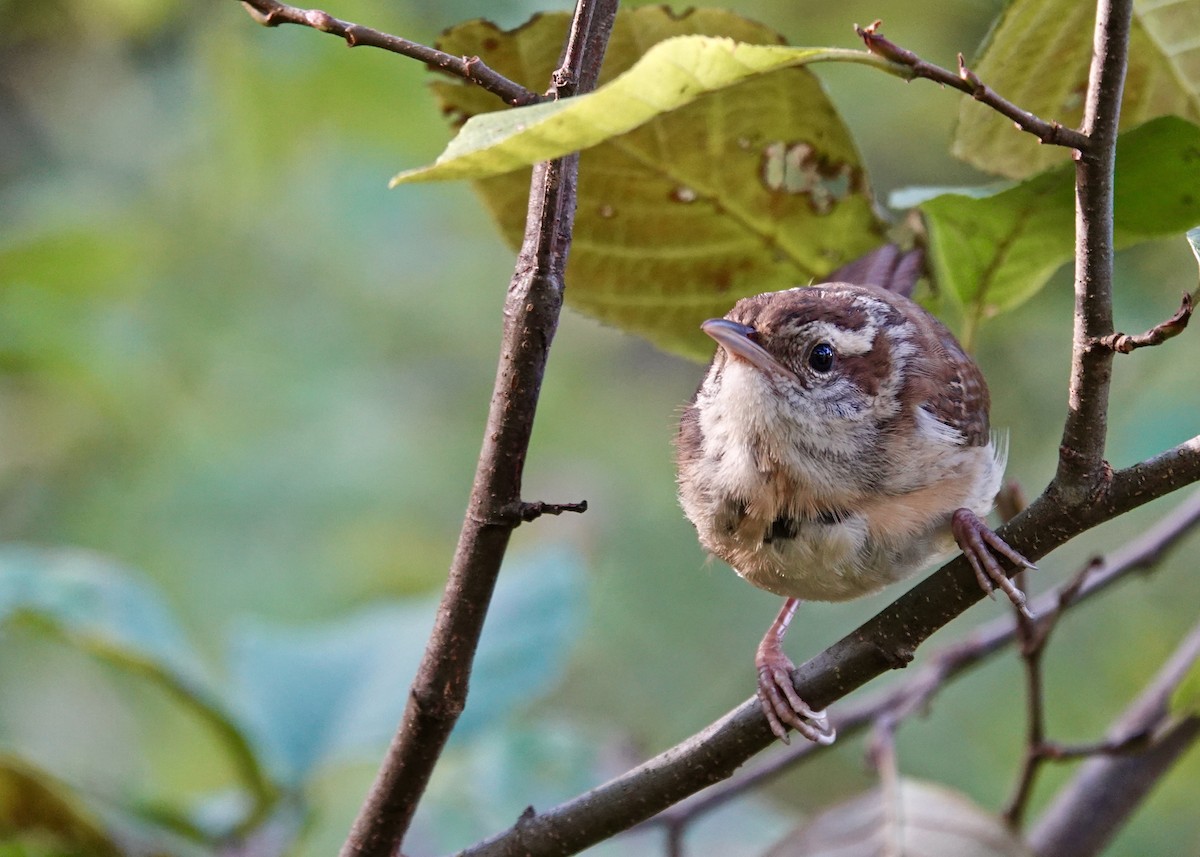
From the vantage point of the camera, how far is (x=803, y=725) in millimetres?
1989

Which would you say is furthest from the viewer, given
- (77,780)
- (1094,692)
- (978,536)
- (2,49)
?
(2,49)

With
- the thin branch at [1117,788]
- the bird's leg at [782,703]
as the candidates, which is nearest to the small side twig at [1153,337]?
the bird's leg at [782,703]

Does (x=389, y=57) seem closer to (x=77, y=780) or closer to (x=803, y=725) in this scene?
(x=77, y=780)

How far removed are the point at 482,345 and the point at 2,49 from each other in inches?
92.7

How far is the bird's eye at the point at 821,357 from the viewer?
7.61 ft

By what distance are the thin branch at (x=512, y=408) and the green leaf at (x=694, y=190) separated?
42 centimetres

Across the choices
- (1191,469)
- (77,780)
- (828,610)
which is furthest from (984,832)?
(828,610)

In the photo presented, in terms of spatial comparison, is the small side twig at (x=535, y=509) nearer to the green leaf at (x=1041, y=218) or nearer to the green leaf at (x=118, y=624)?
the green leaf at (x=1041, y=218)

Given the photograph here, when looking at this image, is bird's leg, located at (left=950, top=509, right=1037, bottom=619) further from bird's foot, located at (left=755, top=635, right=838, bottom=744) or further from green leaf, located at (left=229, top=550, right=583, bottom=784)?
green leaf, located at (left=229, top=550, right=583, bottom=784)

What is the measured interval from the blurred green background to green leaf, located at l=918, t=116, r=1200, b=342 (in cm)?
130

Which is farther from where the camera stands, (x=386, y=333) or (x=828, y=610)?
(x=386, y=333)

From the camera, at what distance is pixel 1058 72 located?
2166mm

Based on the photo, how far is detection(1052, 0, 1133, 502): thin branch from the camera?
140cm

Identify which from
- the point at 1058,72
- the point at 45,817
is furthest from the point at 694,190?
the point at 45,817
